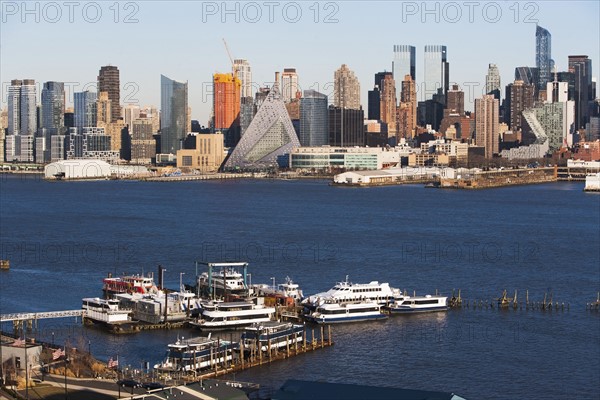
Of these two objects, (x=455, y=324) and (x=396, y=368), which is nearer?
(x=396, y=368)

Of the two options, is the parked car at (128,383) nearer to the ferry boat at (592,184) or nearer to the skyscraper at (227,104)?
the ferry boat at (592,184)

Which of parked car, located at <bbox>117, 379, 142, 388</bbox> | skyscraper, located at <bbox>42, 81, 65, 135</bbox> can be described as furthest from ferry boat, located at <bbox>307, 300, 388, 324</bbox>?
skyscraper, located at <bbox>42, 81, 65, 135</bbox>

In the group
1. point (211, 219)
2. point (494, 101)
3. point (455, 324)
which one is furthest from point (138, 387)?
point (494, 101)

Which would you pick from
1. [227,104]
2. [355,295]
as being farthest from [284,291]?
[227,104]

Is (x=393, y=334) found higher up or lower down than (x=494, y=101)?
lower down

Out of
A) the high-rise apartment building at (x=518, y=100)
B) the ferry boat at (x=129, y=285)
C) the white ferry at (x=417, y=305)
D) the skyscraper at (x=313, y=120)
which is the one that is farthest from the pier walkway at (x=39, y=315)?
the high-rise apartment building at (x=518, y=100)

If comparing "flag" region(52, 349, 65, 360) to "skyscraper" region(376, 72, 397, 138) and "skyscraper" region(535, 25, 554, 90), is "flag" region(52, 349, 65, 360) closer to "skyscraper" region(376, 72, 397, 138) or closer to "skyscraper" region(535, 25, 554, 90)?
"skyscraper" region(376, 72, 397, 138)

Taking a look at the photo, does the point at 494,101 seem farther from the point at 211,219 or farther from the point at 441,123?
the point at 211,219
